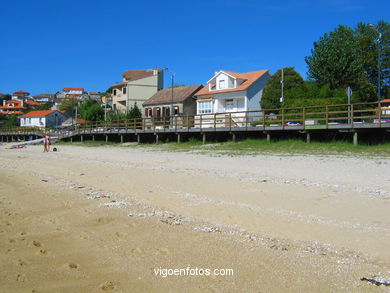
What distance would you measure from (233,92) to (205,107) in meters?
4.83

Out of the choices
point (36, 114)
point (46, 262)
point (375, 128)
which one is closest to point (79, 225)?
point (46, 262)

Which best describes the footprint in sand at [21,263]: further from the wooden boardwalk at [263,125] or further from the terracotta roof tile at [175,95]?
the terracotta roof tile at [175,95]

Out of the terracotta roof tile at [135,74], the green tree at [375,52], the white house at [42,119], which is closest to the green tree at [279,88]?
the green tree at [375,52]

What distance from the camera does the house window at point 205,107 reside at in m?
44.4

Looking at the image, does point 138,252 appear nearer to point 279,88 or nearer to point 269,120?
point 269,120

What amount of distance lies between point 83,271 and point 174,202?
11.1ft

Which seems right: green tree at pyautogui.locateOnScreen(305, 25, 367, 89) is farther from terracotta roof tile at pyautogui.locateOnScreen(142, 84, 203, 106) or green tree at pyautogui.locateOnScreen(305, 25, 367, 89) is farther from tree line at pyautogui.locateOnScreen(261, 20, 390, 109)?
terracotta roof tile at pyautogui.locateOnScreen(142, 84, 203, 106)

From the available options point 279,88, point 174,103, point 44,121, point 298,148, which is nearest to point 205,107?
point 174,103

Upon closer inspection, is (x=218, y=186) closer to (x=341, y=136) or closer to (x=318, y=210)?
(x=318, y=210)

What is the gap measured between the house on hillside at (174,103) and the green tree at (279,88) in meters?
9.84

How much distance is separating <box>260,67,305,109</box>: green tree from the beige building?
74.7 ft

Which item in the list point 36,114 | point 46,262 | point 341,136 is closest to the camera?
point 46,262

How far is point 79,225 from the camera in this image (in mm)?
5961

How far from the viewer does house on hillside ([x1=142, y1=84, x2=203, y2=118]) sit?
160 ft
